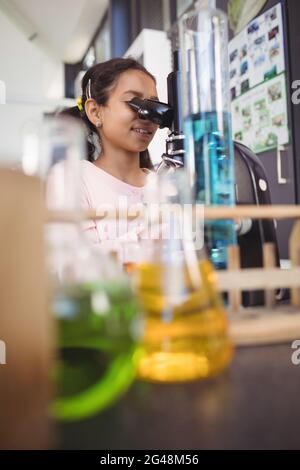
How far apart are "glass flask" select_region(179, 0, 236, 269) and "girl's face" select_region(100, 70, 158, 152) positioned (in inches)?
13.7

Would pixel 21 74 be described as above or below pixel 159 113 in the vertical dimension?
above

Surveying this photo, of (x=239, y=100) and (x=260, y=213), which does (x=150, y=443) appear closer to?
(x=260, y=213)

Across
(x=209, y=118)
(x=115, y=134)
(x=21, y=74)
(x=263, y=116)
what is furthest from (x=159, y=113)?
(x=21, y=74)

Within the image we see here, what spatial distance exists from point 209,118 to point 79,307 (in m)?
0.28

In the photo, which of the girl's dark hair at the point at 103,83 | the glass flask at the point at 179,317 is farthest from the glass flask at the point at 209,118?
the girl's dark hair at the point at 103,83

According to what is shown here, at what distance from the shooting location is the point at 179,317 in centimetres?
27

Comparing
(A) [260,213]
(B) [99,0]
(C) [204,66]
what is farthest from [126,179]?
(B) [99,0]

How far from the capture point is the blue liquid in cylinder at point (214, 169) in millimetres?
408

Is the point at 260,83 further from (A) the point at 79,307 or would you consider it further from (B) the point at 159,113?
(A) the point at 79,307

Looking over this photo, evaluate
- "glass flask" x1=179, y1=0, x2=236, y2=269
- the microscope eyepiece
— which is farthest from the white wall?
"glass flask" x1=179, y1=0, x2=236, y2=269

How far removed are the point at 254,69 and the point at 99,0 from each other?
178 cm

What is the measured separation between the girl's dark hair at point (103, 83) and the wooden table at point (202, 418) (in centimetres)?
80

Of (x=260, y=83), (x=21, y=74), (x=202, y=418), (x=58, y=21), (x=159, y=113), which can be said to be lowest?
(x=202, y=418)

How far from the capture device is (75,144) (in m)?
0.24
